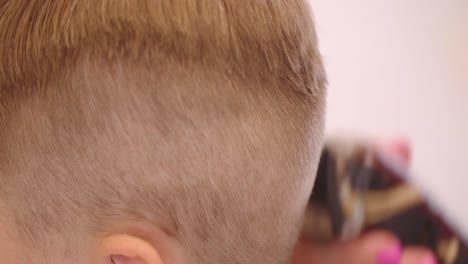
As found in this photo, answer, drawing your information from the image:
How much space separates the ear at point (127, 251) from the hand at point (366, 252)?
25cm

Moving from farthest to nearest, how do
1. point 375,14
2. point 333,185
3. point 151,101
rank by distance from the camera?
point 375,14
point 333,185
point 151,101

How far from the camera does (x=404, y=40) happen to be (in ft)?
5.34

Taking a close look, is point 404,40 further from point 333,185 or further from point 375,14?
point 333,185

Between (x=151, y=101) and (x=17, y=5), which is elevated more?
(x=17, y=5)

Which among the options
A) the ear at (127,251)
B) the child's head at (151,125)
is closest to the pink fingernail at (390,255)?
the child's head at (151,125)

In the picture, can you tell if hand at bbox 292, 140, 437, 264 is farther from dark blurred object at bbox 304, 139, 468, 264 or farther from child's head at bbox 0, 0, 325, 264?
child's head at bbox 0, 0, 325, 264

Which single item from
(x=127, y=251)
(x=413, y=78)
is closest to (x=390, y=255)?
(x=127, y=251)

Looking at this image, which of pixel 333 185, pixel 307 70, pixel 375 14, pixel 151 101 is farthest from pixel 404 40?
pixel 151 101

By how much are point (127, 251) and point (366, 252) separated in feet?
1.12

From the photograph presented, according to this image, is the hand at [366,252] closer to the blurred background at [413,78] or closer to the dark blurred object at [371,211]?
the dark blurred object at [371,211]

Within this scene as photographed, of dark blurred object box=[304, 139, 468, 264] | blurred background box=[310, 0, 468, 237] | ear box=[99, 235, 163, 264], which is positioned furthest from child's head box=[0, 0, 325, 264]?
blurred background box=[310, 0, 468, 237]

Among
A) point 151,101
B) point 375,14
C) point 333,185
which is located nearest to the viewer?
point 151,101

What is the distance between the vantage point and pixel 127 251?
0.60 m

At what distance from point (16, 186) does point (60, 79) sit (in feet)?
0.41
